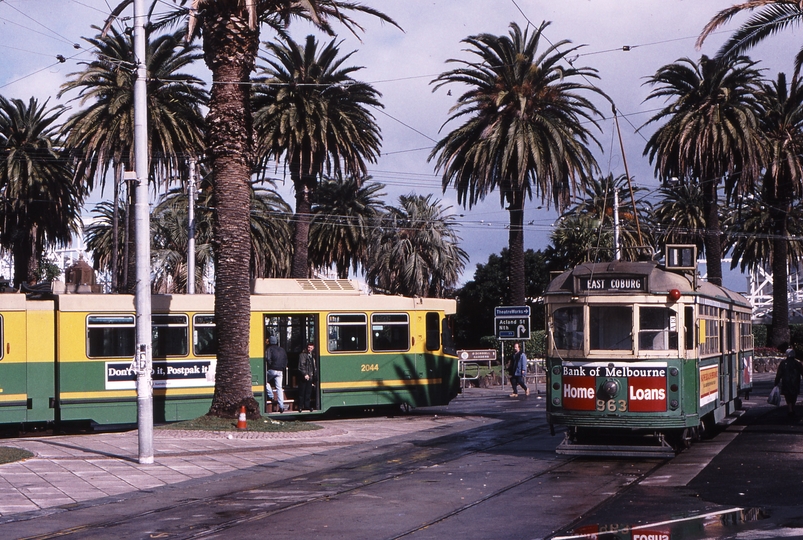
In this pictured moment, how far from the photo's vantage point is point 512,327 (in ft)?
104

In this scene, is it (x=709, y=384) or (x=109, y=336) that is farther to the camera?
(x=109, y=336)

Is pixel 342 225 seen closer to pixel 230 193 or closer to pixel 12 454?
pixel 230 193

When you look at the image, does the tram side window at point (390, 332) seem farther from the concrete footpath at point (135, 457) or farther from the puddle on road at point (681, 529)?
the puddle on road at point (681, 529)

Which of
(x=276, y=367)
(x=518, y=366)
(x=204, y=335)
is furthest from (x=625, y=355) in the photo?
(x=518, y=366)

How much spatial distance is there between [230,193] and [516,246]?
16691 mm

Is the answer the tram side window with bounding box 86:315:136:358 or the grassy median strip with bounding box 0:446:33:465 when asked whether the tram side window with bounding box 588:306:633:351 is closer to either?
the grassy median strip with bounding box 0:446:33:465

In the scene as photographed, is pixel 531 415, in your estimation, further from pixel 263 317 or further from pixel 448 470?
pixel 448 470

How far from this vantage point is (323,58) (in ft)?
112

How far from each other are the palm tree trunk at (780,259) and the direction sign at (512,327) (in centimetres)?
1840

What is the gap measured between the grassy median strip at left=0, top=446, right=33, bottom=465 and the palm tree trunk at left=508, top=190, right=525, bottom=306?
2110 centimetres

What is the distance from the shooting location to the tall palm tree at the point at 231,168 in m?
20.0

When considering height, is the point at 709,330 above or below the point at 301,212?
below

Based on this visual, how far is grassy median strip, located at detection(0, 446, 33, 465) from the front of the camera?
51.9 feet

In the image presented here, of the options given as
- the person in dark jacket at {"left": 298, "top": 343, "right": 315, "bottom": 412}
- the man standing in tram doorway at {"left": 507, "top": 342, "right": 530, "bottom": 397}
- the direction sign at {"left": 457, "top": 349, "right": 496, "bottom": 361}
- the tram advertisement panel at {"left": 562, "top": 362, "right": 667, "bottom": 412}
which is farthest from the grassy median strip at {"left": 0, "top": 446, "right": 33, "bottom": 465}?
Answer: the direction sign at {"left": 457, "top": 349, "right": 496, "bottom": 361}
